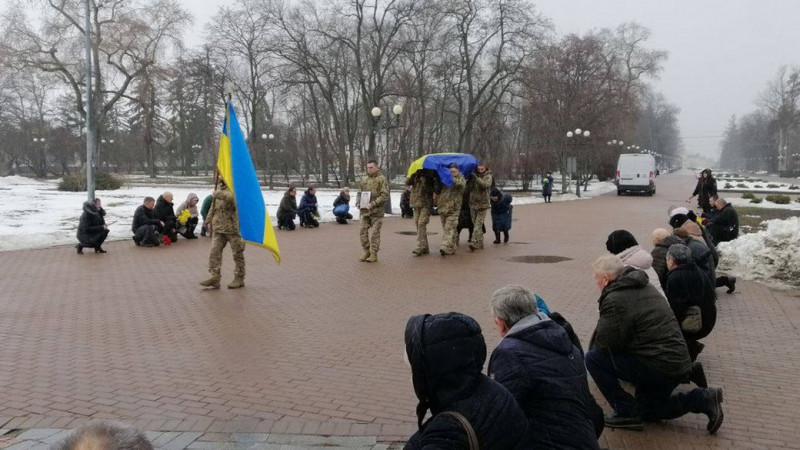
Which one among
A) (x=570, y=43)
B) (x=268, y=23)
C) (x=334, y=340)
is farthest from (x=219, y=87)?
(x=334, y=340)

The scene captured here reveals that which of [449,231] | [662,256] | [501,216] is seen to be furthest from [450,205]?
[662,256]

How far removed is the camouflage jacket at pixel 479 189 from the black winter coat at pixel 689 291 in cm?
791

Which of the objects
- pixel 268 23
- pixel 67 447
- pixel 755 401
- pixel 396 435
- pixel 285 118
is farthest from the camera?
pixel 285 118

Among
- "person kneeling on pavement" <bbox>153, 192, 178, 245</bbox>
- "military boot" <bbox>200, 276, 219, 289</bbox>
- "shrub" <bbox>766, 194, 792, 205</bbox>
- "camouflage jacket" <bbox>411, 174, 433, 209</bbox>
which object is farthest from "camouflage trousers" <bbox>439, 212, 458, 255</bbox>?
"shrub" <bbox>766, 194, 792, 205</bbox>

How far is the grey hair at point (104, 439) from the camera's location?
1451 mm

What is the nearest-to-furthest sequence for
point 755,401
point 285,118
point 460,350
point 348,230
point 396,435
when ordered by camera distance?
point 460,350
point 396,435
point 755,401
point 348,230
point 285,118

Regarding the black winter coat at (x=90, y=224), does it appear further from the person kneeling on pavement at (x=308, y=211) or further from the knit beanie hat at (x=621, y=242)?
the knit beanie hat at (x=621, y=242)

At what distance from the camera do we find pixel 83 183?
103ft

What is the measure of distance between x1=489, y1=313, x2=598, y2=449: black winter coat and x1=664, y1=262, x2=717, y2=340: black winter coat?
8.09 ft

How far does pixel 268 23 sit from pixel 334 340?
34.9 meters

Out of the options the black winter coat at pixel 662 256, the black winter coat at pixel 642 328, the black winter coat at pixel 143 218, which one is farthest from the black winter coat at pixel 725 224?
the black winter coat at pixel 143 218

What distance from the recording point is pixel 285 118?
62688 millimetres

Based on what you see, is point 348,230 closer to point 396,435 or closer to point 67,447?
point 396,435

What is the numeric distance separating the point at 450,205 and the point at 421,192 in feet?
2.11
